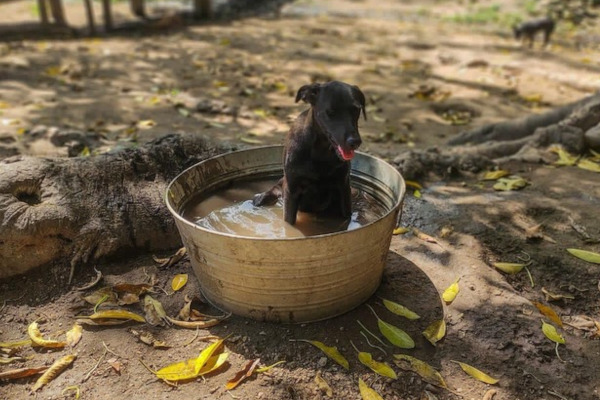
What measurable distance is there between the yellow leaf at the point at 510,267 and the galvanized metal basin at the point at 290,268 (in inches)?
35.1

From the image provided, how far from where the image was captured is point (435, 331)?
2.93m

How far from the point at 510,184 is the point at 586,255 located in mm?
1128

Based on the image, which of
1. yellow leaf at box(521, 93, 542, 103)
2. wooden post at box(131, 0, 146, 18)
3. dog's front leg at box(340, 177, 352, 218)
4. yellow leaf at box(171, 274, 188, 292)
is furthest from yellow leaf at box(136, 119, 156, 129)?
wooden post at box(131, 0, 146, 18)

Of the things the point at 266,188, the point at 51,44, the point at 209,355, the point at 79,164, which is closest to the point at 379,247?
the point at 209,355

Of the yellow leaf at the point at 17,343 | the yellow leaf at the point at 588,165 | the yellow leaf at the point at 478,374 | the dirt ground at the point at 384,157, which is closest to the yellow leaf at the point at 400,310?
the dirt ground at the point at 384,157

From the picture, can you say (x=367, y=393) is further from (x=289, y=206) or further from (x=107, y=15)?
(x=107, y=15)

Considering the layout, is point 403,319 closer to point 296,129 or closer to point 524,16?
point 296,129

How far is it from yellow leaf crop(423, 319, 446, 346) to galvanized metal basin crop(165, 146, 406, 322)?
0.40 meters

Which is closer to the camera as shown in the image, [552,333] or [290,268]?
[290,268]

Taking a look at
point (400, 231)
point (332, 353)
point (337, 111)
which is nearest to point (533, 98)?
point (400, 231)

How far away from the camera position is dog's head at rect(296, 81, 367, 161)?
9.41ft

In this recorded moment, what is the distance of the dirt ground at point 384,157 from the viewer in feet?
8.86

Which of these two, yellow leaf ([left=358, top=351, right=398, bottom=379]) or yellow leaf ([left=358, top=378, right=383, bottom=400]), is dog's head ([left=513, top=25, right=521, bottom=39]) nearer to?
yellow leaf ([left=358, top=351, right=398, bottom=379])

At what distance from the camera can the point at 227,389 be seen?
2.57 meters
